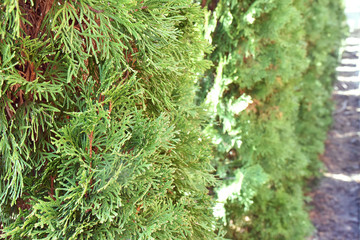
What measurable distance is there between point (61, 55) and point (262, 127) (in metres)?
3.23

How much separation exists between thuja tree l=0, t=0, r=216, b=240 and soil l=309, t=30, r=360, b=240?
596 centimetres

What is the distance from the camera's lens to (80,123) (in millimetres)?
1170

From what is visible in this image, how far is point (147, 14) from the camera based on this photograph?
1.42m

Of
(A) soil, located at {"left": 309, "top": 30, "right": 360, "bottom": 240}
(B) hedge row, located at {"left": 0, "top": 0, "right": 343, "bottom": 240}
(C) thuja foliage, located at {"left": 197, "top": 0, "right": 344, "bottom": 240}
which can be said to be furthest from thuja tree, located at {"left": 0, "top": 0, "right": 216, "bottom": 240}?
(A) soil, located at {"left": 309, "top": 30, "right": 360, "bottom": 240}

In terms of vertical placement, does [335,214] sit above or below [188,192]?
below

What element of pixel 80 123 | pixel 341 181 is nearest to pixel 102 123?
pixel 80 123

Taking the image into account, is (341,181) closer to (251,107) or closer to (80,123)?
(251,107)

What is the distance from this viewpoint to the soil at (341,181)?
6457 millimetres

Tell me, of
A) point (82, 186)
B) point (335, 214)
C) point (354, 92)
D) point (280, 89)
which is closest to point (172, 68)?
point (82, 186)

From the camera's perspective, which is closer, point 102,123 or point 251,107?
point 102,123

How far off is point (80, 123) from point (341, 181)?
848 centimetres

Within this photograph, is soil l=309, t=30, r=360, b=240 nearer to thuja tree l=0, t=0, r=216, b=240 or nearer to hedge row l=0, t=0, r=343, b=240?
hedge row l=0, t=0, r=343, b=240

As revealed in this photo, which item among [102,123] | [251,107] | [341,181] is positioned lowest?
[341,181]

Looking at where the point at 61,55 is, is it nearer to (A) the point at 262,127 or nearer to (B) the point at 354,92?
(A) the point at 262,127
